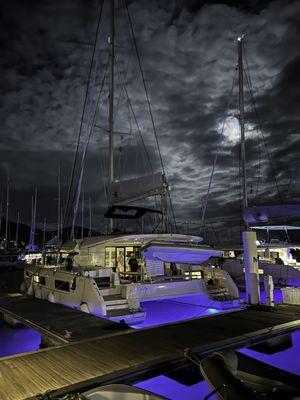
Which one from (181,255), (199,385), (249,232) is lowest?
(199,385)

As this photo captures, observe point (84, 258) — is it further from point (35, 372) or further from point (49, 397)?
point (49, 397)

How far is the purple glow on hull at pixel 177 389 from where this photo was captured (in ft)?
20.1

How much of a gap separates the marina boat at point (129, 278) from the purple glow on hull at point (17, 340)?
1436mm

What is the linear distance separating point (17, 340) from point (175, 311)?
535 centimetres

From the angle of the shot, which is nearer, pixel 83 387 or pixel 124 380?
pixel 83 387

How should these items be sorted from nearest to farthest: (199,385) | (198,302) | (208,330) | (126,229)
→ 1. (199,385)
2. (208,330)
3. (198,302)
4. (126,229)

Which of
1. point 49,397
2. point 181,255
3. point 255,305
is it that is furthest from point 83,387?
point 255,305

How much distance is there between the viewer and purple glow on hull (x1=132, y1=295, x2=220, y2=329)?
432 inches

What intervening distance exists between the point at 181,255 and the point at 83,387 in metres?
6.28

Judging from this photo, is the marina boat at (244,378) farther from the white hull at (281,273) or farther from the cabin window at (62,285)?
the white hull at (281,273)

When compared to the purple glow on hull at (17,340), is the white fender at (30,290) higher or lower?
higher

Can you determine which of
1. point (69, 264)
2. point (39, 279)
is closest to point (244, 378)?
point (69, 264)

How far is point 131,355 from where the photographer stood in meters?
5.96

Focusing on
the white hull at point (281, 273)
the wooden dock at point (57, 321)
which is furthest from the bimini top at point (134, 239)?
the white hull at point (281, 273)
